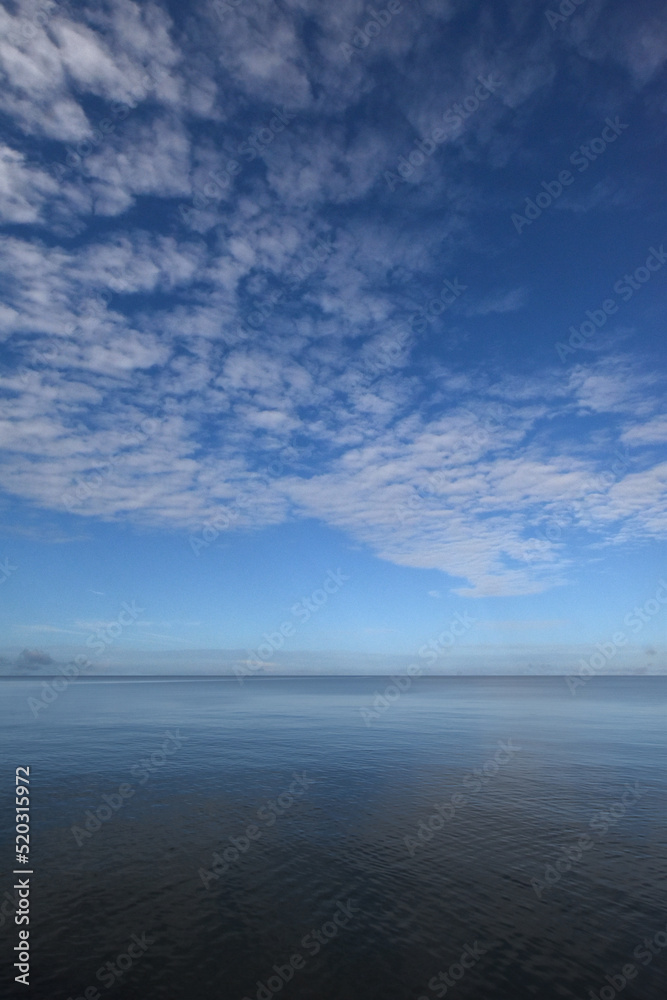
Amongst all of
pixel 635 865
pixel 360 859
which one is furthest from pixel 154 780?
pixel 635 865

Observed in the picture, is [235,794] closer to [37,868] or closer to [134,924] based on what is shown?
[37,868]

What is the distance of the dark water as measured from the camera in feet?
51.6

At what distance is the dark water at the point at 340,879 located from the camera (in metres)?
15.7

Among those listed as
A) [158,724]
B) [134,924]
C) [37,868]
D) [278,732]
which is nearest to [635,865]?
[134,924]

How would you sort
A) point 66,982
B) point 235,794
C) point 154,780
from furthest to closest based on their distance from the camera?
point 154,780, point 235,794, point 66,982

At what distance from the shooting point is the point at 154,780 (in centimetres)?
3950

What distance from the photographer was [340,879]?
22062mm

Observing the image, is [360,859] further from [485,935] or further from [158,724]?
[158,724]

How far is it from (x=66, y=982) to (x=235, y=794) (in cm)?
2162

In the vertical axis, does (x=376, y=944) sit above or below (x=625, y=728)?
above

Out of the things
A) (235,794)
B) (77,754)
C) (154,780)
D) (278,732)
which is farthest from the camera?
(278,732)

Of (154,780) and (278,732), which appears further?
(278,732)

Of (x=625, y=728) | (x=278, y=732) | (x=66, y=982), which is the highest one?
(x=66, y=982)

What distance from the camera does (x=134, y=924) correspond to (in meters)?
18.2
